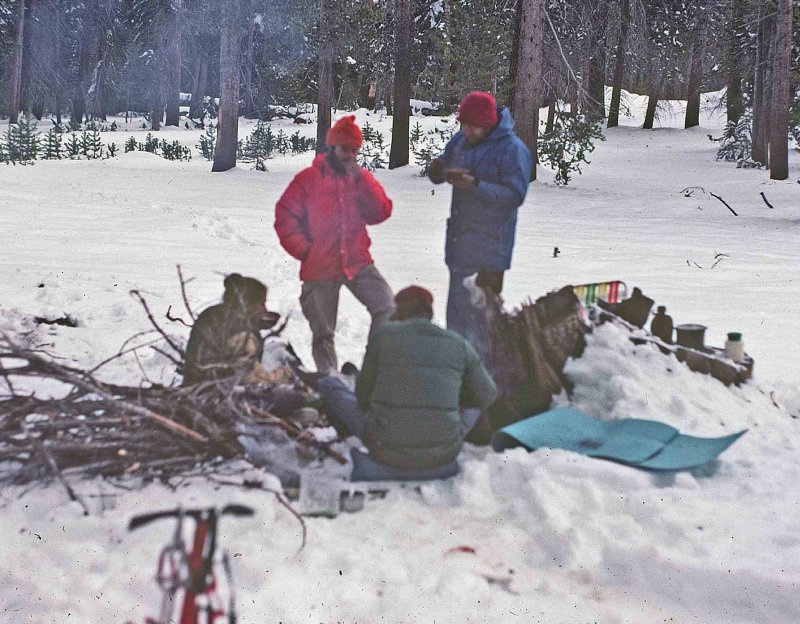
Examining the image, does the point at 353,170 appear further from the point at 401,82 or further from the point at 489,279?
the point at 401,82

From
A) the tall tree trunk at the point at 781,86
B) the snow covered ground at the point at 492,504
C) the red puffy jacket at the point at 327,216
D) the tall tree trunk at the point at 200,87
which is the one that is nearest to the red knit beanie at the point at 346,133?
the red puffy jacket at the point at 327,216

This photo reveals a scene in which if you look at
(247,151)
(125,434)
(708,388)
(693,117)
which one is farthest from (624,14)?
(125,434)

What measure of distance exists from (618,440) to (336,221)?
1.82 m

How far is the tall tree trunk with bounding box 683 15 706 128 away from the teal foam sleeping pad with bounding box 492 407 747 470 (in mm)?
19959

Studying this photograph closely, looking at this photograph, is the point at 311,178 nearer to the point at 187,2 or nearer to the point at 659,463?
the point at 659,463

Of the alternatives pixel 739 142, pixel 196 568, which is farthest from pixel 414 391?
pixel 739 142

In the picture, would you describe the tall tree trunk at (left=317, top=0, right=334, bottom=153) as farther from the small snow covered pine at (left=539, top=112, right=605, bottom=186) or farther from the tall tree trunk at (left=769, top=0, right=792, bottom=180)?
the tall tree trunk at (left=769, top=0, right=792, bottom=180)

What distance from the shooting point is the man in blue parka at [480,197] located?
185 inches

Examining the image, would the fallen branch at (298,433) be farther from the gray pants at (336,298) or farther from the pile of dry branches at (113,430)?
the gray pants at (336,298)

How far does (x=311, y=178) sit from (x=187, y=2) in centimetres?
2764

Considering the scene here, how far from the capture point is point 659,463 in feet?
14.1

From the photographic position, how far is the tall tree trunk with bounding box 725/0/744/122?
2276cm

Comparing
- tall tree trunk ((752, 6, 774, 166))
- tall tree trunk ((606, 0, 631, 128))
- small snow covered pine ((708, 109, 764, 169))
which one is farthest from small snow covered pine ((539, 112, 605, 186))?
small snow covered pine ((708, 109, 764, 169))

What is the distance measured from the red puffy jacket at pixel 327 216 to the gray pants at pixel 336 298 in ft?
0.28
